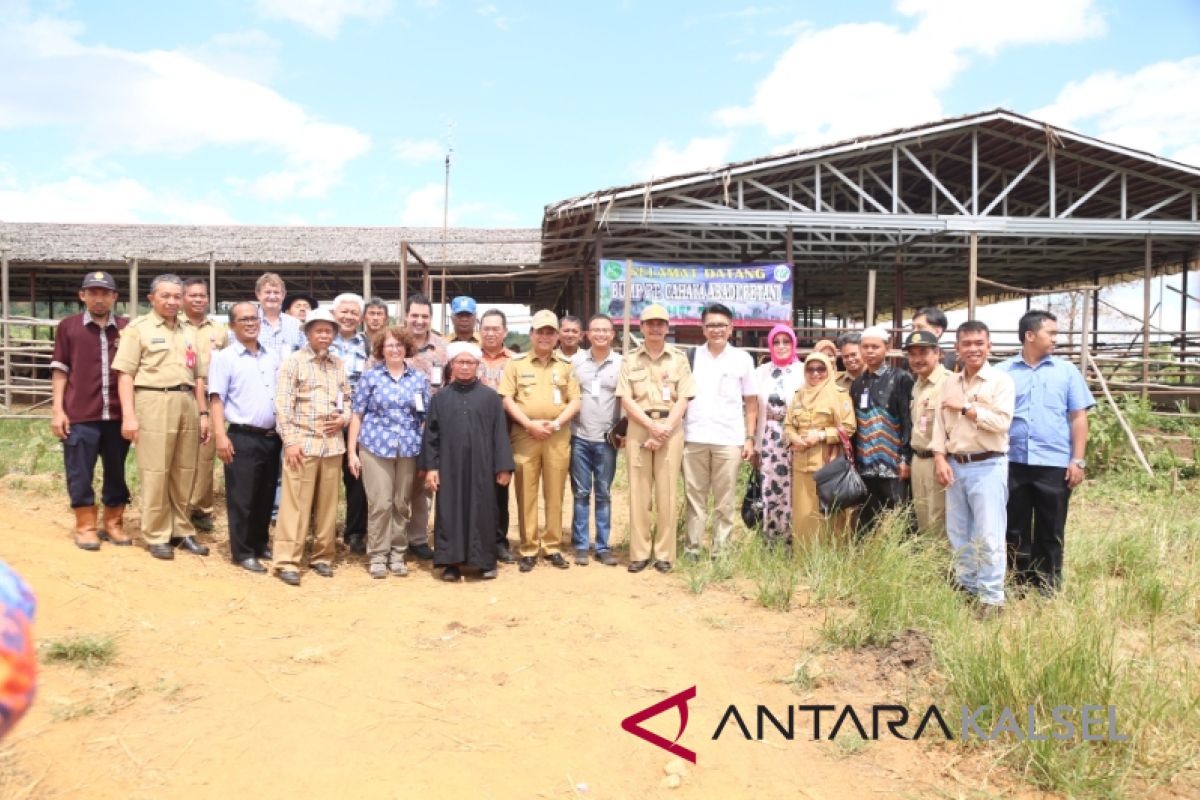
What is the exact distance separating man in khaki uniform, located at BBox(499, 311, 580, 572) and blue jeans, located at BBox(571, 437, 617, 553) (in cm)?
10

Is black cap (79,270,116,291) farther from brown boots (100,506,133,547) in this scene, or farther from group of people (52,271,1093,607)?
brown boots (100,506,133,547)

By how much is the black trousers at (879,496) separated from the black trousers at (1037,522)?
603 mm

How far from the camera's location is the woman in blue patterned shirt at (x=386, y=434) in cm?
479

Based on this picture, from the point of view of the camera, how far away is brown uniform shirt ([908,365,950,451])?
4.30m

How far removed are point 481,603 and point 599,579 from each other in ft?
2.70

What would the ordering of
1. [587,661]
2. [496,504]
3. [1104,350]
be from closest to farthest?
[587,661] → [496,504] → [1104,350]

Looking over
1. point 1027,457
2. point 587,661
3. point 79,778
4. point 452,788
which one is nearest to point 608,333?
point 587,661

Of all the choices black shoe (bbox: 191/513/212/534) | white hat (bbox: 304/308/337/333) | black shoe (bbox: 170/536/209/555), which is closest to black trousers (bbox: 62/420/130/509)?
black shoe (bbox: 170/536/209/555)

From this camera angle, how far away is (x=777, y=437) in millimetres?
5020

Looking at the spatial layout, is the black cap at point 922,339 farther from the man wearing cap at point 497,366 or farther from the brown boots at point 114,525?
the brown boots at point 114,525

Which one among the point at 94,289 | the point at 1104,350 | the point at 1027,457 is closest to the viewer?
the point at 1027,457

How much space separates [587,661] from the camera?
360 centimetres

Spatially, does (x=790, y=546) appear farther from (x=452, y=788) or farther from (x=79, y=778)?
(x=79, y=778)

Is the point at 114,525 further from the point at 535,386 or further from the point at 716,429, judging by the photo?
the point at 716,429
